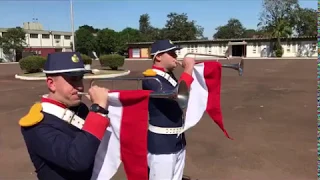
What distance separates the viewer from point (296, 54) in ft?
179

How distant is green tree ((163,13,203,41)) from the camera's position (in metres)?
78.9

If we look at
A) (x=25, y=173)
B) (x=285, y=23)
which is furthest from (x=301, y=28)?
(x=25, y=173)

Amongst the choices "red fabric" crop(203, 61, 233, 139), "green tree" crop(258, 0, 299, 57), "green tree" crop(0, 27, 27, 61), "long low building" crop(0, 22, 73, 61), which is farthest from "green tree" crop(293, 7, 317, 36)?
"red fabric" crop(203, 61, 233, 139)

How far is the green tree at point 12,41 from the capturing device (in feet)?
192

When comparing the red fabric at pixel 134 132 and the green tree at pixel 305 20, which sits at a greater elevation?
the green tree at pixel 305 20

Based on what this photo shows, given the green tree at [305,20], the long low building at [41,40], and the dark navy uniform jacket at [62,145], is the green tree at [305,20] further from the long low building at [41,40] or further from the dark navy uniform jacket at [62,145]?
the dark navy uniform jacket at [62,145]

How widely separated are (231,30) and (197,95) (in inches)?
4115

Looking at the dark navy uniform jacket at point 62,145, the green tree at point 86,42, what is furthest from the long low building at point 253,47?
the dark navy uniform jacket at point 62,145

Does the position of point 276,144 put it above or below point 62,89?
below

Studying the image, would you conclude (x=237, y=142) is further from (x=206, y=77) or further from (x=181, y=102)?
(x=181, y=102)

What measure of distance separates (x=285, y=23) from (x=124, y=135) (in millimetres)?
57832

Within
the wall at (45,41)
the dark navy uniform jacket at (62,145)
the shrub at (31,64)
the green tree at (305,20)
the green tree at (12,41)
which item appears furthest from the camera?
the wall at (45,41)

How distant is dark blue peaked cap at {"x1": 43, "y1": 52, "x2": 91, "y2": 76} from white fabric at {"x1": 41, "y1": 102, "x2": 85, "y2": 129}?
203 mm

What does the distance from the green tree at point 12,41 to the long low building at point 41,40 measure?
150cm
